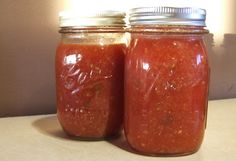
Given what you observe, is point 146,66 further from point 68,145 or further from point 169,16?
point 68,145

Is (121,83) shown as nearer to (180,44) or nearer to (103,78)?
(103,78)

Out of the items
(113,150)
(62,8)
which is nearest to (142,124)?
(113,150)

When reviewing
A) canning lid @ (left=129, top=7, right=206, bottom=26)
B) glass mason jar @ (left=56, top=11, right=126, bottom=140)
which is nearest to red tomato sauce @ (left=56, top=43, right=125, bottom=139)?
glass mason jar @ (left=56, top=11, right=126, bottom=140)

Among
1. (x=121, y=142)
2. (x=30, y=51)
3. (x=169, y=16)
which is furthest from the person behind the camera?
(x=30, y=51)

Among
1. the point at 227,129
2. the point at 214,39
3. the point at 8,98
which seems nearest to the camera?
the point at 227,129

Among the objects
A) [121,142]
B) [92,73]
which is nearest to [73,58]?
[92,73]

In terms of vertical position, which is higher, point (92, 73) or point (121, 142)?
point (92, 73)

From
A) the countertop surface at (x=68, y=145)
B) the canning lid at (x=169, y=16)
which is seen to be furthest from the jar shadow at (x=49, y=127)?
the canning lid at (x=169, y=16)
